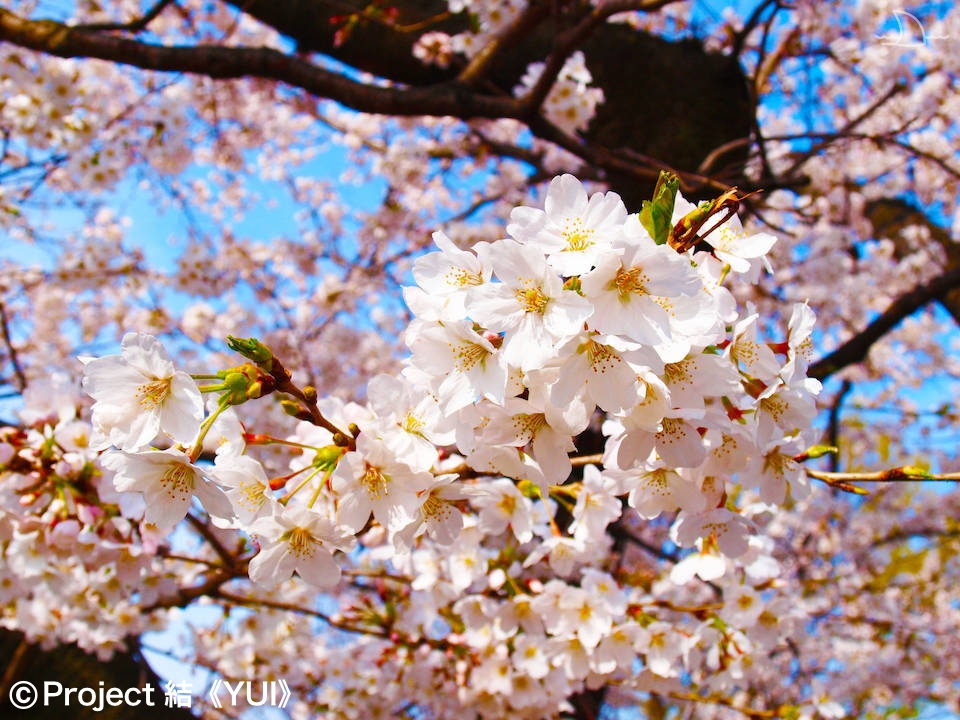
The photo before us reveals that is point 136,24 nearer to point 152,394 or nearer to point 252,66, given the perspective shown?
point 252,66

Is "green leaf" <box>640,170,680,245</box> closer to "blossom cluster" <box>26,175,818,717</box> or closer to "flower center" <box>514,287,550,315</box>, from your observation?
"blossom cluster" <box>26,175,818,717</box>

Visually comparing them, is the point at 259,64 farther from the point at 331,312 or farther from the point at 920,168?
the point at 920,168

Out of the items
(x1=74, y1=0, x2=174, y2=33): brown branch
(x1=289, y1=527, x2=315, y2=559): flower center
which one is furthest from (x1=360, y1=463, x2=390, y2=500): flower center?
(x1=74, y1=0, x2=174, y2=33): brown branch

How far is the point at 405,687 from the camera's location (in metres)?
2.48

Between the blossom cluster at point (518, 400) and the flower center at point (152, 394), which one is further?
the flower center at point (152, 394)

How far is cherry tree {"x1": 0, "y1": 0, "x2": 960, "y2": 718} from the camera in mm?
868

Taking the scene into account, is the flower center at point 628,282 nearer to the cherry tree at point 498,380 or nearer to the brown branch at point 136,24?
the cherry tree at point 498,380

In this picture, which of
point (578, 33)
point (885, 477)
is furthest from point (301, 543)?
point (578, 33)

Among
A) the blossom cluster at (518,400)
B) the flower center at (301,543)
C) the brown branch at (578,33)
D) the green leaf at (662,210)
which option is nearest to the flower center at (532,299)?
the blossom cluster at (518,400)

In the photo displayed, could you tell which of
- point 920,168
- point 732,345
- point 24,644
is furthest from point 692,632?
point 920,168

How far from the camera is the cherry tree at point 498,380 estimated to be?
868 mm

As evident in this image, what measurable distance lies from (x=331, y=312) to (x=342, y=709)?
3335 millimetres

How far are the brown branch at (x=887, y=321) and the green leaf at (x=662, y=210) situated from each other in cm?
238

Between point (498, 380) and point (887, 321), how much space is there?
300 centimetres
